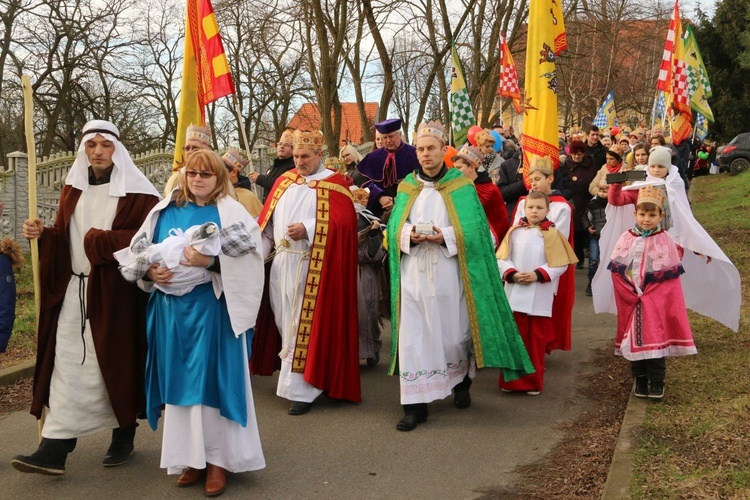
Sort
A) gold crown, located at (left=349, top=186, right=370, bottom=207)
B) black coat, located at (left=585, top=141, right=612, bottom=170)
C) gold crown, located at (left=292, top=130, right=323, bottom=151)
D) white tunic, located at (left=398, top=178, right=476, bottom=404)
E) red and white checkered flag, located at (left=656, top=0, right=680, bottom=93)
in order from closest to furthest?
white tunic, located at (left=398, top=178, right=476, bottom=404) < gold crown, located at (left=292, top=130, right=323, bottom=151) < gold crown, located at (left=349, top=186, right=370, bottom=207) < black coat, located at (left=585, top=141, right=612, bottom=170) < red and white checkered flag, located at (left=656, top=0, right=680, bottom=93)

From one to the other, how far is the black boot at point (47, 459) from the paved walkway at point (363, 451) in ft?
0.39

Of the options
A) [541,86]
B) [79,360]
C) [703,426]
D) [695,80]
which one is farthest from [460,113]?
[79,360]

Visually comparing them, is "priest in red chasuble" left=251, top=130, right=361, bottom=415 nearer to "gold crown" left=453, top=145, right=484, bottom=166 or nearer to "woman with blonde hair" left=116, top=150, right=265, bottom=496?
"gold crown" left=453, top=145, right=484, bottom=166

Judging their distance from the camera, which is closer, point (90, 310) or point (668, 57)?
point (90, 310)

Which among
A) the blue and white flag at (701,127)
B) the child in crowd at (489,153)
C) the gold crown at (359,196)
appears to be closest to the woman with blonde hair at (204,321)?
the gold crown at (359,196)

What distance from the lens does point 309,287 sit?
6.61 meters

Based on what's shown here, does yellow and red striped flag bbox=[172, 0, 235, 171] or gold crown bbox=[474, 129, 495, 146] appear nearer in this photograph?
yellow and red striped flag bbox=[172, 0, 235, 171]

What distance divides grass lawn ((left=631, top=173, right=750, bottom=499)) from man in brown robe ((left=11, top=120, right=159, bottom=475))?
2877mm

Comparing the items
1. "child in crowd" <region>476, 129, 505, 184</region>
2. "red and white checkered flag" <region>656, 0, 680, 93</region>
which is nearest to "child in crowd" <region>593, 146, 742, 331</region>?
"child in crowd" <region>476, 129, 505, 184</region>

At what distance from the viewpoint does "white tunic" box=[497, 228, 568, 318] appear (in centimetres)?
689

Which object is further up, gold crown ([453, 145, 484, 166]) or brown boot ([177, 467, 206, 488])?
gold crown ([453, 145, 484, 166])

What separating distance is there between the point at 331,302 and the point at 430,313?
88 cm

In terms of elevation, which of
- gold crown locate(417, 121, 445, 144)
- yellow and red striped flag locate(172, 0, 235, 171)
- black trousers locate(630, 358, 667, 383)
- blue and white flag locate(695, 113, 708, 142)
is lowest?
black trousers locate(630, 358, 667, 383)

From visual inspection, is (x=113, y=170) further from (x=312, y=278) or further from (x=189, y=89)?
(x=189, y=89)
